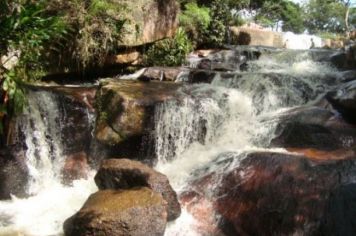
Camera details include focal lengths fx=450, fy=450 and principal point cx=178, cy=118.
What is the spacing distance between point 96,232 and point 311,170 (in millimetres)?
3266

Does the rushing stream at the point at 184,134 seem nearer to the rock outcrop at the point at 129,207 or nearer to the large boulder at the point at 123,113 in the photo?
the large boulder at the point at 123,113

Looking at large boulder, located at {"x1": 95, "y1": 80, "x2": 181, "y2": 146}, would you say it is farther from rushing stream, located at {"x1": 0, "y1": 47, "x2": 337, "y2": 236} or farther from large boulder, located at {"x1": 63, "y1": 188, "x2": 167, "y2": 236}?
large boulder, located at {"x1": 63, "y1": 188, "x2": 167, "y2": 236}

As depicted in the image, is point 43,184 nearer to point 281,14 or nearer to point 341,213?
point 341,213

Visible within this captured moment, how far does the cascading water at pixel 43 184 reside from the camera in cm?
714

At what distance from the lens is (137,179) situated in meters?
6.99

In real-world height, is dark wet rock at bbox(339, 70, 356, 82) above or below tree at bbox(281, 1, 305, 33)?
below

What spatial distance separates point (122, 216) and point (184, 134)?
405 centimetres

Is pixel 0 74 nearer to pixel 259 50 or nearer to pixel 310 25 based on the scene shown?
pixel 259 50

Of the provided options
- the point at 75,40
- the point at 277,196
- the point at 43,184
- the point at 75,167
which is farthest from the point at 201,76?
the point at 277,196

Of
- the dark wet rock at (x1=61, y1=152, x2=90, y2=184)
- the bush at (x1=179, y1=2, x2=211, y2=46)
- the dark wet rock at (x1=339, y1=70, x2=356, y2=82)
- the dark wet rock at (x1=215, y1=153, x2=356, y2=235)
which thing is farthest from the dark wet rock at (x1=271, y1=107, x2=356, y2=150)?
the bush at (x1=179, y1=2, x2=211, y2=46)

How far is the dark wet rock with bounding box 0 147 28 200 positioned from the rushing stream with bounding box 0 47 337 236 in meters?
0.15

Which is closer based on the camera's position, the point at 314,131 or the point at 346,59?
the point at 314,131

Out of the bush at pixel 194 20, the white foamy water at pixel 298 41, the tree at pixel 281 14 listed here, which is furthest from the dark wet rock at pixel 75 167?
the tree at pixel 281 14

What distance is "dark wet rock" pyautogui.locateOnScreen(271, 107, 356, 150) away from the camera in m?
8.64
